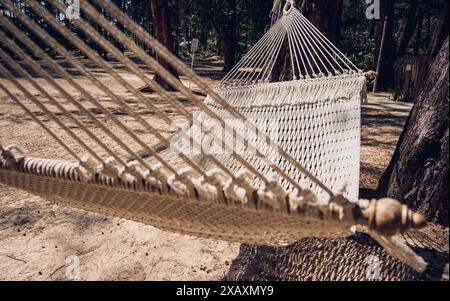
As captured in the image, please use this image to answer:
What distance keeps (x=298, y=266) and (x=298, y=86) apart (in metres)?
1.06

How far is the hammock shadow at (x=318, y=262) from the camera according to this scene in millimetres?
1371

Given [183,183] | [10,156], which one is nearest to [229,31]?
[10,156]

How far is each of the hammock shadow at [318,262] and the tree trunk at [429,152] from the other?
0.79 ft

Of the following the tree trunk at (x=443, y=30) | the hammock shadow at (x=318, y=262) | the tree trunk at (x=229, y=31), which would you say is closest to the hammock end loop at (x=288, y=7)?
the tree trunk at (x=443, y=30)

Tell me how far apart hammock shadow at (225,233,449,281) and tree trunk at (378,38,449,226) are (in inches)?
9.5

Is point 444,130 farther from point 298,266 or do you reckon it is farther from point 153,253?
point 153,253

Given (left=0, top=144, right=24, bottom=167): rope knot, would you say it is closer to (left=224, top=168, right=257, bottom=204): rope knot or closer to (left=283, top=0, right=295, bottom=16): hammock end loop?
(left=224, top=168, right=257, bottom=204): rope knot

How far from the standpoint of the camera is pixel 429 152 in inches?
57.1

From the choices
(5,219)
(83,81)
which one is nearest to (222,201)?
(5,219)

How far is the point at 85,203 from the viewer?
1.27m
